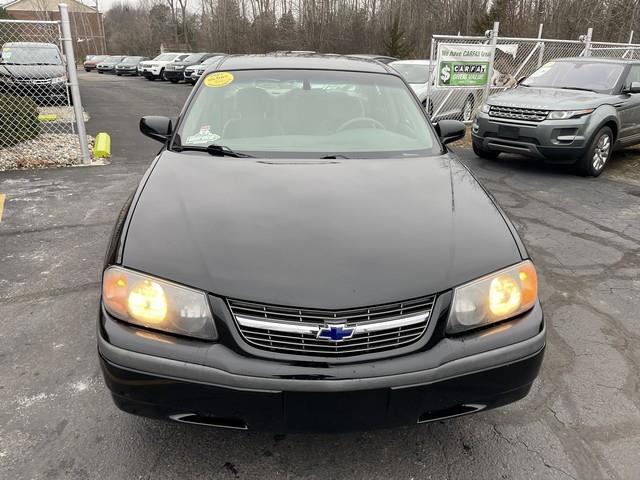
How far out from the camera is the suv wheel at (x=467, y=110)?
11328 mm

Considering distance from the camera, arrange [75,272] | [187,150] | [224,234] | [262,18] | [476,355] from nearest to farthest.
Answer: [476,355] → [224,234] → [187,150] → [75,272] → [262,18]

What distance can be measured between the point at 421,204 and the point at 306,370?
3.24 ft

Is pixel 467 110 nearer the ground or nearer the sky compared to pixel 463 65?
nearer the ground

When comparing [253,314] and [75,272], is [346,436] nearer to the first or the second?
[253,314]

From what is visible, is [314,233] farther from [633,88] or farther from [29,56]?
[29,56]

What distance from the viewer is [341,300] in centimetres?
169

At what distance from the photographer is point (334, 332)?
1.68 meters

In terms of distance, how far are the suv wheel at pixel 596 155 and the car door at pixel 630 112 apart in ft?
1.18

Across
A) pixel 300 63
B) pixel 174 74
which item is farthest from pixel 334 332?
pixel 174 74

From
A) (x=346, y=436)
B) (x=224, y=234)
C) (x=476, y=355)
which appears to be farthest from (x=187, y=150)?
(x=476, y=355)

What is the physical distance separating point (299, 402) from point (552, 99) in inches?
275

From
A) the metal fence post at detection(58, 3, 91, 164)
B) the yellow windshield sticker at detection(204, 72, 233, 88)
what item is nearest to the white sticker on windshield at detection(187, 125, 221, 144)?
the yellow windshield sticker at detection(204, 72, 233, 88)

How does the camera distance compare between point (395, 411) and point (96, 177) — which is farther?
point (96, 177)

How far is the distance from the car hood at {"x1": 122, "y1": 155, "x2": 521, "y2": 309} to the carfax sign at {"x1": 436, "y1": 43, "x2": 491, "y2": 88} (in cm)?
811
